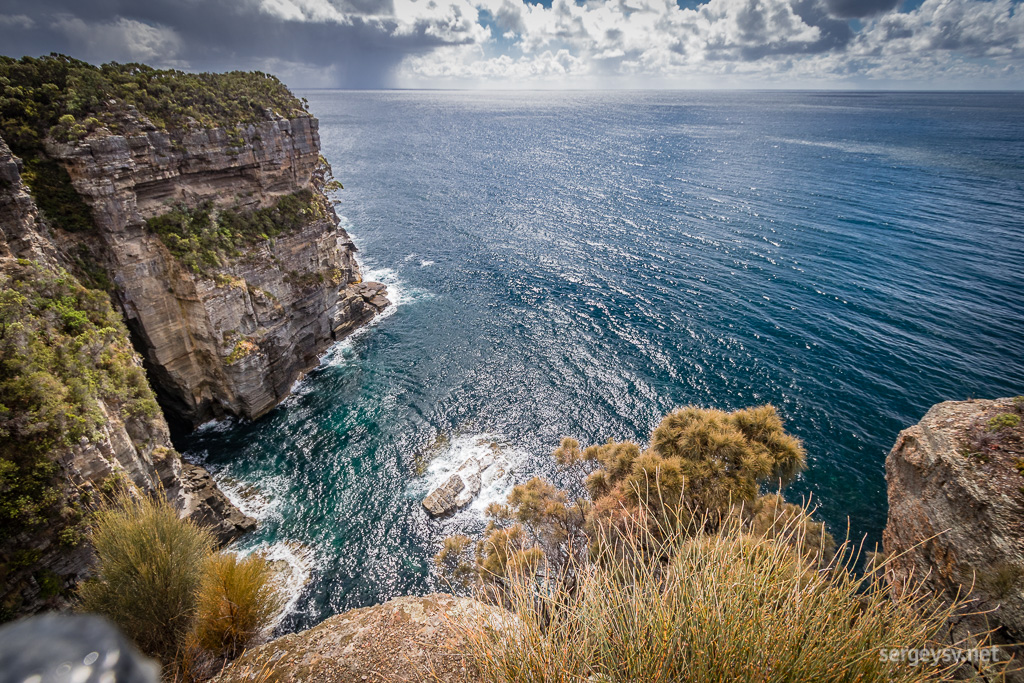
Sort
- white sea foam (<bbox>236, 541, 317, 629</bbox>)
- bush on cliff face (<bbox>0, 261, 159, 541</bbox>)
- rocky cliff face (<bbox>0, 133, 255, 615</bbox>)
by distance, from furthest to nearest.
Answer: white sea foam (<bbox>236, 541, 317, 629</bbox>) → bush on cliff face (<bbox>0, 261, 159, 541</bbox>) → rocky cliff face (<bbox>0, 133, 255, 615</bbox>)

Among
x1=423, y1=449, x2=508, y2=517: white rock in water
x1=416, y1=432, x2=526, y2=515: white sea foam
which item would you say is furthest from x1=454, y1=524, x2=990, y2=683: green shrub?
x1=416, y1=432, x2=526, y2=515: white sea foam

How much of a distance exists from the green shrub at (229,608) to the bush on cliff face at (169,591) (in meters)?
0.03

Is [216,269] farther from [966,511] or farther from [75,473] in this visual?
[966,511]

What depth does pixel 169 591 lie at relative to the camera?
1537 cm

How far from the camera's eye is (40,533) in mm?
16125

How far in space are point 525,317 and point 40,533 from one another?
3951 cm

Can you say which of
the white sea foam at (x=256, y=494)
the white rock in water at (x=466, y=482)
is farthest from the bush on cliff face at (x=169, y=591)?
the white rock in water at (x=466, y=482)

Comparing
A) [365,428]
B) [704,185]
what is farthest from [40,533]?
[704,185]

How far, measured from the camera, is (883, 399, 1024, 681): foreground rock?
1363cm

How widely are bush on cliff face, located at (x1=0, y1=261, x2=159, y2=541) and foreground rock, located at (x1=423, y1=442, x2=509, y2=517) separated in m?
17.6

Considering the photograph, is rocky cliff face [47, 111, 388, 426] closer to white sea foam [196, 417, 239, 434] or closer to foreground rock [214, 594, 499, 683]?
white sea foam [196, 417, 239, 434]

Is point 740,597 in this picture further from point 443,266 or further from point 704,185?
point 704,185

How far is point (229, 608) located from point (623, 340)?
36.9 m

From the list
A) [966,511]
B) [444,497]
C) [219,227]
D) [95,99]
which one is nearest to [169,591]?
[444,497]
